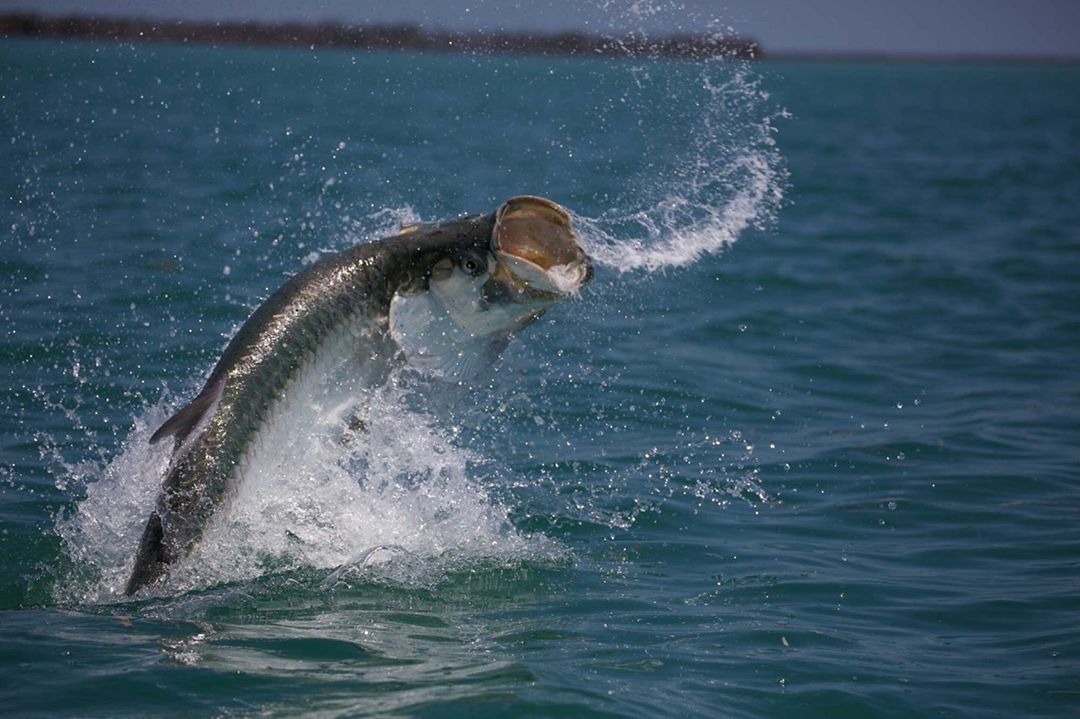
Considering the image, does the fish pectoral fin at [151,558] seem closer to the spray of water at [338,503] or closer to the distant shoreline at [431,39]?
the spray of water at [338,503]

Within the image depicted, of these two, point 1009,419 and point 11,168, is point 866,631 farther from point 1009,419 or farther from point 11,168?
point 11,168

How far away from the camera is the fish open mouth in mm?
5852

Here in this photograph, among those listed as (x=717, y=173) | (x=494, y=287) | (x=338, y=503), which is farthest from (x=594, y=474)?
(x=494, y=287)

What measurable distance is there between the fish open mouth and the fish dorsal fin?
136 cm

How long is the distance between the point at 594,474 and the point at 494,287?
2.96 meters

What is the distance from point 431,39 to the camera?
30.9ft

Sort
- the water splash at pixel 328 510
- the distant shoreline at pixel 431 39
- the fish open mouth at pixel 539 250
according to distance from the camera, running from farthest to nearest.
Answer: the distant shoreline at pixel 431 39, the water splash at pixel 328 510, the fish open mouth at pixel 539 250

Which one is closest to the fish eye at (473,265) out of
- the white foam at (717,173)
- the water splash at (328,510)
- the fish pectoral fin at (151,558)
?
the water splash at (328,510)

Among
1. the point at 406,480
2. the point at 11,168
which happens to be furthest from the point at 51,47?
the point at 406,480

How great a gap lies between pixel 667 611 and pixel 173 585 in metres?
2.29

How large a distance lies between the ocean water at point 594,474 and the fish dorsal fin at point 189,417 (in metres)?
0.52

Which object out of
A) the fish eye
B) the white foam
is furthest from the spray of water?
the fish eye

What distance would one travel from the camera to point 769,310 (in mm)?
14844

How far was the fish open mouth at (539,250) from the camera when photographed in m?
5.85
